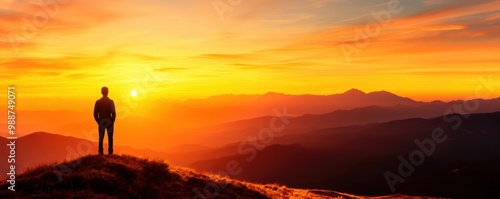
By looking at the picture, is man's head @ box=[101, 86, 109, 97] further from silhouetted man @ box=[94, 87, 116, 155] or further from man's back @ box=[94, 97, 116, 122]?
man's back @ box=[94, 97, 116, 122]

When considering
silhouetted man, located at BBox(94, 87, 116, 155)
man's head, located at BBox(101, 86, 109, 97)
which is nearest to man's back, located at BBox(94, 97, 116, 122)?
silhouetted man, located at BBox(94, 87, 116, 155)

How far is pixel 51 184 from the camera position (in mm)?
13789

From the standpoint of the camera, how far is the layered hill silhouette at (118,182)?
13516 millimetres

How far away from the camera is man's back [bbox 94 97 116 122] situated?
62.6 feet

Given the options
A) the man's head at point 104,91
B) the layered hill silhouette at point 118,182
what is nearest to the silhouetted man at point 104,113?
the man's head at point 104,91

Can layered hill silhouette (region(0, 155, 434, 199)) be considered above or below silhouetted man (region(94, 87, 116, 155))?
below

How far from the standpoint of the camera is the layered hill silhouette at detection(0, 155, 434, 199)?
1352cm

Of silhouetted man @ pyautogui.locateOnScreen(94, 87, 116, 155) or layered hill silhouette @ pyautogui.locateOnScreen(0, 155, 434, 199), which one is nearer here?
layered hill silhouette @ pyautogui.locateOnScreen(0, 155, 434, 199)

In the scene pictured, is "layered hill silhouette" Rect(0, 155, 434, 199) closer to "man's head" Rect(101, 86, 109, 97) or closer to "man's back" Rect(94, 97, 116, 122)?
"man's back" Rect(94, 97, 116, 122)

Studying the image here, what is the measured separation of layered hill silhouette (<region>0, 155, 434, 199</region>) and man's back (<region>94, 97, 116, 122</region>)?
227 cm

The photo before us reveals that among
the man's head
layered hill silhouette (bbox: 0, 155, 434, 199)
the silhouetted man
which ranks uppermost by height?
the man's head

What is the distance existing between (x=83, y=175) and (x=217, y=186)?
22.4ft

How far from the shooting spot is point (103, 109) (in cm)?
1911

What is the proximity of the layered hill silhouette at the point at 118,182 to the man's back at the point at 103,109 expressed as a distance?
2.27m
